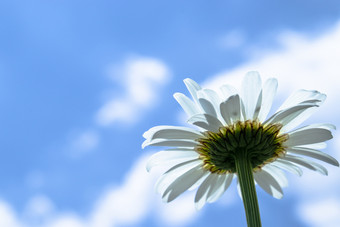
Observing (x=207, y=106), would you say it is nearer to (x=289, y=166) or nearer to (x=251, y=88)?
(x=251, y=88)

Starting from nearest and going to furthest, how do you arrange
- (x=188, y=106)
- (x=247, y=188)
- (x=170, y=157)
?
(x=247, y=188) → (x=188, y=106) → (x=170, y=157)

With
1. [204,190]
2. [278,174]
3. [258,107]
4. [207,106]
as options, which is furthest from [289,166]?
[207,106]

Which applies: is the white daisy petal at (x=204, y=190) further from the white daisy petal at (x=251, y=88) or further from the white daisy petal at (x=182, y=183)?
the white daisy petal at (x=251, y=88)

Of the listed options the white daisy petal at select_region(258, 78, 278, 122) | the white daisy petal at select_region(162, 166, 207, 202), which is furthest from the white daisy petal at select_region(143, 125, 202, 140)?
the white daisy petal at select_region(258, 78, 278, 122)

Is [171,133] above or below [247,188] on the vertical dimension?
above

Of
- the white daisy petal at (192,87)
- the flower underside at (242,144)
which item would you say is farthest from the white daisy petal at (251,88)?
the white daisy petal at (192,87)

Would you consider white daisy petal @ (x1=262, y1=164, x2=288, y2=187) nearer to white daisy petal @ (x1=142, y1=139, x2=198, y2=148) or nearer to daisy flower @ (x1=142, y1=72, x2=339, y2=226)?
daisy flower @ (x1=142, y1=72, x2=339, y2=226)
